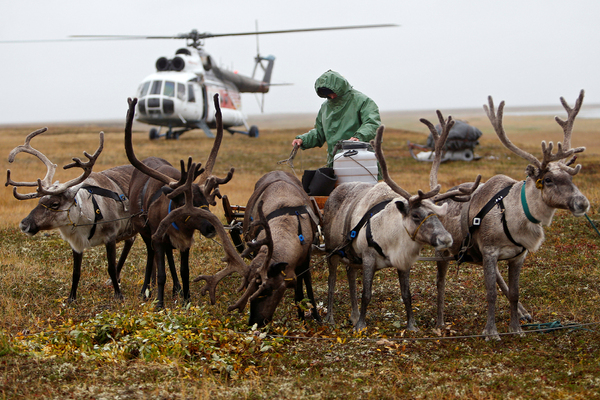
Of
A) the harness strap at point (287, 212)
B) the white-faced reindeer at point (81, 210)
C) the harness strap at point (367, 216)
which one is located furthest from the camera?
the white-faced reindeer at point (81, 210)

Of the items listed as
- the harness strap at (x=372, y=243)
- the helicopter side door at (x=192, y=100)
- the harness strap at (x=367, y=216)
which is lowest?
the harness strap at (x=372, y=243)

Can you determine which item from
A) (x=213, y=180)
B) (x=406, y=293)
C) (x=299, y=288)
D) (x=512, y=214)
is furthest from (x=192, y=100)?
(x=512, y=214)

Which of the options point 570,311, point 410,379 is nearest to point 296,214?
point 410,379

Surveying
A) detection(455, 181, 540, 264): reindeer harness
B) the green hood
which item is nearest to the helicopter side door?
the green hood

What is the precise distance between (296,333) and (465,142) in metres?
25.5

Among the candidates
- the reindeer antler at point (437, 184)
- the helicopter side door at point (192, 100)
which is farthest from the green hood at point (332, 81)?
the helicopter side door at point (192, 100)

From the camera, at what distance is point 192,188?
692 cm

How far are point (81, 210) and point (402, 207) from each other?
4.67 m

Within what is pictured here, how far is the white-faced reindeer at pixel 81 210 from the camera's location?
7.64 m

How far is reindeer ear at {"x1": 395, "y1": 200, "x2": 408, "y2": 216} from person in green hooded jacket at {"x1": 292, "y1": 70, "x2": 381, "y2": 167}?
2124 millimetres

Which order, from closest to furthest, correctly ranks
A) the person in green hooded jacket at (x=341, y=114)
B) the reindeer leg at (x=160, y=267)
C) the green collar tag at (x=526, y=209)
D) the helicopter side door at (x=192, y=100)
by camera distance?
1. the green collar tag at (x=526, y=209)
2. the reindeer leg at (x=160, y=267)
3. the person in green hooded jacket at (x=341, y=114)
4. the helicopter side door at (x=192, y=100)

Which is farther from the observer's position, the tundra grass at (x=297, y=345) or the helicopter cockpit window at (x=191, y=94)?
the helicopter cockpit window at (x=191, y=94)

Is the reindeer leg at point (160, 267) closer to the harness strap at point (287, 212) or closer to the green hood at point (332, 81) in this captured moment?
the harness strap at point (287, 212)

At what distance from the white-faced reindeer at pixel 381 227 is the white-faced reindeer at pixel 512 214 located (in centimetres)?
42
